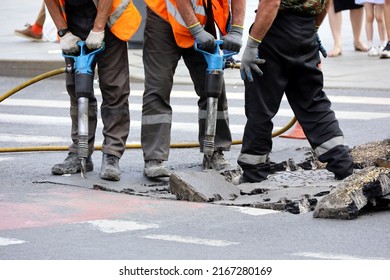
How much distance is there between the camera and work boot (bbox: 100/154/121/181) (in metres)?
8.53

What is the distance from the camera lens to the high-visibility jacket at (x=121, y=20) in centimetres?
869

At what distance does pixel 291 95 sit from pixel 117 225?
204 cm

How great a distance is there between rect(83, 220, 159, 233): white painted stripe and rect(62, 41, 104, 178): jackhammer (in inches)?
65.2

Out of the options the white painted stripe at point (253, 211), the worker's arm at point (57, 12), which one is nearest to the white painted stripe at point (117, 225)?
the white painted stripe at point (253, 211)

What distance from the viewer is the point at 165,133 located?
28.7 ft

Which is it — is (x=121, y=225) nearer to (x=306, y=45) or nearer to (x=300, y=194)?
(x=300, y=194)

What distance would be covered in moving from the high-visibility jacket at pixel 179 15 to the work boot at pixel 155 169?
0.90 m

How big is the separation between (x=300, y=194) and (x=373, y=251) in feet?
4.97

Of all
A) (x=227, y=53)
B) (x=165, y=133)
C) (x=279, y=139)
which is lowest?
(x=279, y=139)

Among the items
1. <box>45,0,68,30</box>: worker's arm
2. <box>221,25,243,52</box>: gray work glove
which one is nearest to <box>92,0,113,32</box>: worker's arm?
<box>45,0,68,30</box>: worker's arm

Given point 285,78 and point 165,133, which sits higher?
point 285,78

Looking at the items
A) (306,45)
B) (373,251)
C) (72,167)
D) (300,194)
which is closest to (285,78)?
(306,45)

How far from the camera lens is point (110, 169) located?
859 centimetres

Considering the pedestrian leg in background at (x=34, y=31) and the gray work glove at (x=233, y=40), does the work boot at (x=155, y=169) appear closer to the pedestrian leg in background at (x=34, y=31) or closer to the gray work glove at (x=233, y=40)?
the gray work glove at (x=233, y=40)
